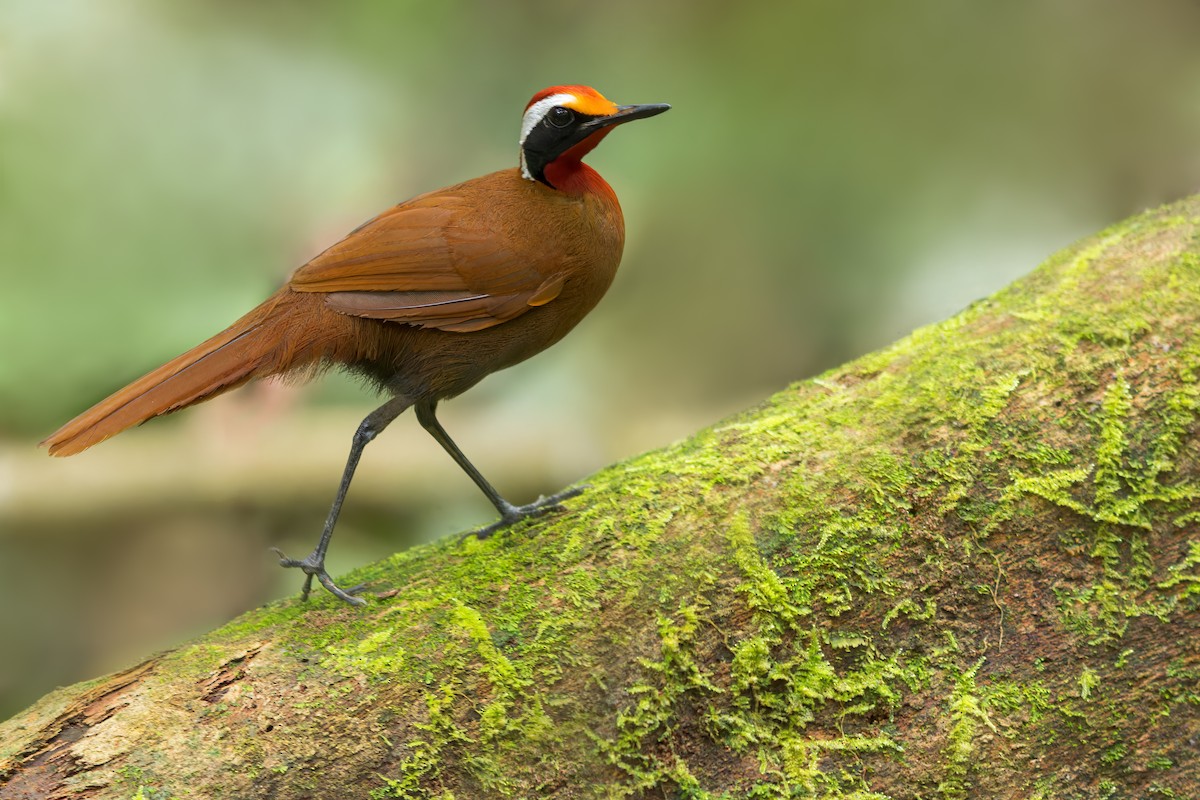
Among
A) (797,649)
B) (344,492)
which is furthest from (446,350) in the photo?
(797,649)

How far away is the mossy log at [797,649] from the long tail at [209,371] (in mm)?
506

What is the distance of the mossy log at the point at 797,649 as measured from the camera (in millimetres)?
1725

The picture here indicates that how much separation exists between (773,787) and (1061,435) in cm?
96

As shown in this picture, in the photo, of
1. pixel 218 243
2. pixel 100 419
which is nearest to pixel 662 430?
pixel 218 243

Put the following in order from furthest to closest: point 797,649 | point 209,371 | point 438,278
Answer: point 438,278 → point 209,371 → point 797,649

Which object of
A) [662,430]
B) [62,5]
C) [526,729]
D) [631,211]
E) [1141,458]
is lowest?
[662,430]

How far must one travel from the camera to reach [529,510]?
7.64 feet

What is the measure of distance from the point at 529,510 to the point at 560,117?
95 centimetres

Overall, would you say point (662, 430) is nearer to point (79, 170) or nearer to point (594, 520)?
point (594, 520)

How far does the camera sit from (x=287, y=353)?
212 centimetres

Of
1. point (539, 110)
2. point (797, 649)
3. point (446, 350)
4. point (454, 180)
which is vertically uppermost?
point (539, 110)

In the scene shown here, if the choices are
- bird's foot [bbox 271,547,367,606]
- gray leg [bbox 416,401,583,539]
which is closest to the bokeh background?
gray leg [bbox 416,401,583,539]

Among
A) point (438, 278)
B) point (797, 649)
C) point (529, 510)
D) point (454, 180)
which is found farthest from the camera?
point (454, 180)

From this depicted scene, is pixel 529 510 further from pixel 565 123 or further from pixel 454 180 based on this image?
pixel 454 180
